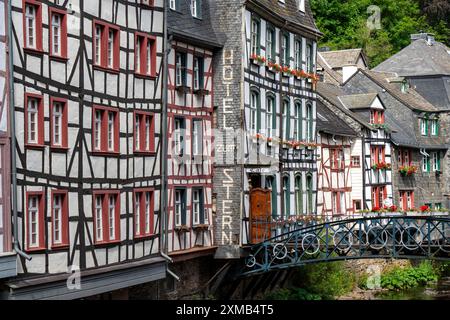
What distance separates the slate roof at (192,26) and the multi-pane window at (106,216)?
5.48 meters

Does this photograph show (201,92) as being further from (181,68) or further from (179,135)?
(179,135)

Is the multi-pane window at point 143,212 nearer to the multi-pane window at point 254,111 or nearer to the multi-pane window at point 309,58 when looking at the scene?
the multi-pane window at point 254,111

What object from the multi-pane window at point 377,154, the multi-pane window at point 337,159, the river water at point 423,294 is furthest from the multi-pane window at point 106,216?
the multi-pane window at point 377,154

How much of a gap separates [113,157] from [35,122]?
13.2 ft

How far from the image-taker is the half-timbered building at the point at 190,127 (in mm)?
33000

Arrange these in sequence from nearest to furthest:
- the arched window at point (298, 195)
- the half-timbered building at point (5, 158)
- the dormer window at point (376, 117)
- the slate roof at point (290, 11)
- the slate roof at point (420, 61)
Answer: the half-timbered building at point (5, 158) < the slate roof at point (290, 11) < the arched window at point (298, 195) < the dormer window at point (376, 117) < the slate roof at point (420, 61)

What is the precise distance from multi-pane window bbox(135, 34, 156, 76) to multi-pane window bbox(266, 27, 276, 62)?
840cm

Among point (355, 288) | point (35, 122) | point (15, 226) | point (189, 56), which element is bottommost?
point (355, 288)

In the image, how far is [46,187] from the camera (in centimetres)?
2586

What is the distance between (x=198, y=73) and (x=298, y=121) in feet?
28.5

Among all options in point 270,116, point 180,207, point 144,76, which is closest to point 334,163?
point 270,116

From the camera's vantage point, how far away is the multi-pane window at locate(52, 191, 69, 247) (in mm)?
26391
